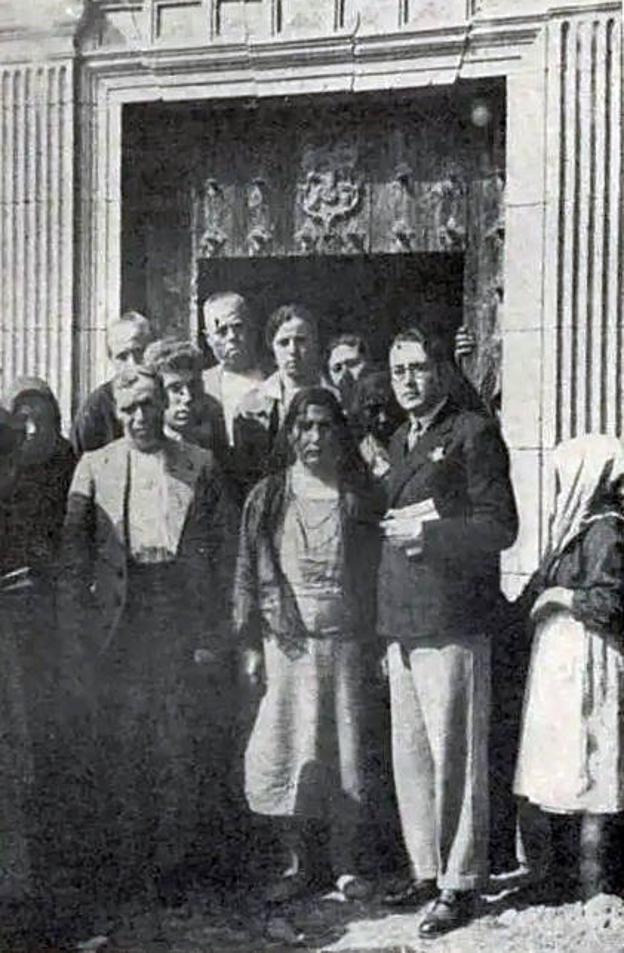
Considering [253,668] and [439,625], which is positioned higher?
[439,625]

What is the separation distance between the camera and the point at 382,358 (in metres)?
3.79

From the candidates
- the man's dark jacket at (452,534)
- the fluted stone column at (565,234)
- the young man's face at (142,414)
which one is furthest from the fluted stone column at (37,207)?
the fluted stone column at (565,234)

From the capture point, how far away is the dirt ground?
12.0 ft

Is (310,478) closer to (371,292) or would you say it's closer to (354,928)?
(371,292)

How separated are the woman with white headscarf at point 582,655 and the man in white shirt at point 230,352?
692mm

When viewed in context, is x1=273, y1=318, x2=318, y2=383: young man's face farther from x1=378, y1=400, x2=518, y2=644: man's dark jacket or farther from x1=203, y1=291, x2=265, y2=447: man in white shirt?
x1=378, y1=400, x2=518, y2=644: man's dark jacket

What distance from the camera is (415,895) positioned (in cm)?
376

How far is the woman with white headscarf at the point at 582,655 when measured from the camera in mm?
3637

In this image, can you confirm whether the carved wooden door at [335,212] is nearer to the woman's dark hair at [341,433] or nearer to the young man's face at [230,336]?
the young man's face at [230,336]

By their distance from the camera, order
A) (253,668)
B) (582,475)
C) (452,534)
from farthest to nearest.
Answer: (253,668), (452,534), (582,475)

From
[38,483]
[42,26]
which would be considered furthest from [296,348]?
[42,26]

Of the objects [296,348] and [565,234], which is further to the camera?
[296,348]

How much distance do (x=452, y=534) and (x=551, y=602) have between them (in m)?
0.24

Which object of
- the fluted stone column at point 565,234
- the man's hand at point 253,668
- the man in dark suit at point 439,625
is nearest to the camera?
the fluted stone column at point 565,234
